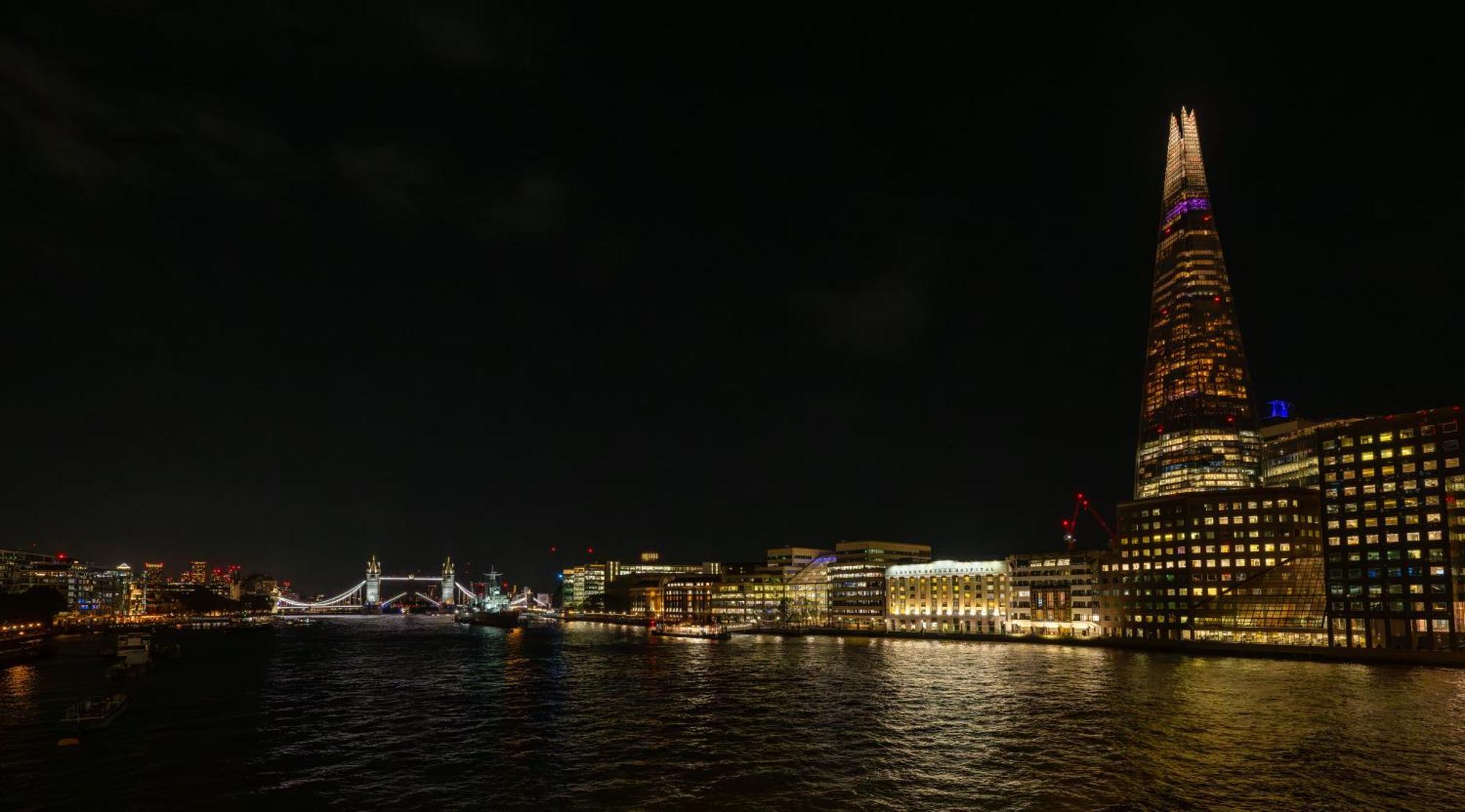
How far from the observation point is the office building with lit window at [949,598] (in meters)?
176

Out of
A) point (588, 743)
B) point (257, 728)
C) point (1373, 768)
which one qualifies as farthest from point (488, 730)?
point (1373, 768)

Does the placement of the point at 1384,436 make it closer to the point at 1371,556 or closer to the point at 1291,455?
the point at 1371,556

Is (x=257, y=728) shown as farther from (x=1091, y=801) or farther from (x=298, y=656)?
(x=298, y=656)

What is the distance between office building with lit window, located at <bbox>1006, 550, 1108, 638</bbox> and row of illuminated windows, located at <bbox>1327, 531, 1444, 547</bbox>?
1690 inches

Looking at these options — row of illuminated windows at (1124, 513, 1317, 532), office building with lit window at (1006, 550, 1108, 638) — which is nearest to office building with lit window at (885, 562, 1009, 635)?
office building with lit window at (1006, 550, 1108, 638)

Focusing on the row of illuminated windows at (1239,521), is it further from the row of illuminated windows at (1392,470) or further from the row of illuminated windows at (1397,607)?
the row of illuminated windows at (1397,607)

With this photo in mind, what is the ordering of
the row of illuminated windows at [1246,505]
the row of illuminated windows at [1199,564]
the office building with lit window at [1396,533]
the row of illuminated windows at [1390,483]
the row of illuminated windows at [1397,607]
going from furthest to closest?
the row of illuminated windows at [1246,505]
the row of illuminated windows at [1199,564]
the row of illuminated windows at [1390,483]
the office building with lit window at [1396,533]
the row of illuminated windows at [1397,607]

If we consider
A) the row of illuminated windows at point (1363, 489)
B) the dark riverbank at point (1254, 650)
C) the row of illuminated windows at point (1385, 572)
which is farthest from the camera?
the row of illuminated windows at point (1363, 489)

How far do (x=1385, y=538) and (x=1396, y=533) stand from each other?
55.1 inches

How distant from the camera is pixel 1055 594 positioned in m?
165

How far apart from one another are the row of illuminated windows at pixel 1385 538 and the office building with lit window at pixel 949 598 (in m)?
61.2

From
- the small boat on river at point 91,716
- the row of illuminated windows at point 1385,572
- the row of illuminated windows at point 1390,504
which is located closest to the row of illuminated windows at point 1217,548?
the row of illuminated windows at point 1385,572

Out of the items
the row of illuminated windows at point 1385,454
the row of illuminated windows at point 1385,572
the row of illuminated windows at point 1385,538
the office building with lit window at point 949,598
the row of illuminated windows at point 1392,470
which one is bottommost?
the office building with lit window at point 949,598

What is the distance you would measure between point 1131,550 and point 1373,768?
11362 centimetres
